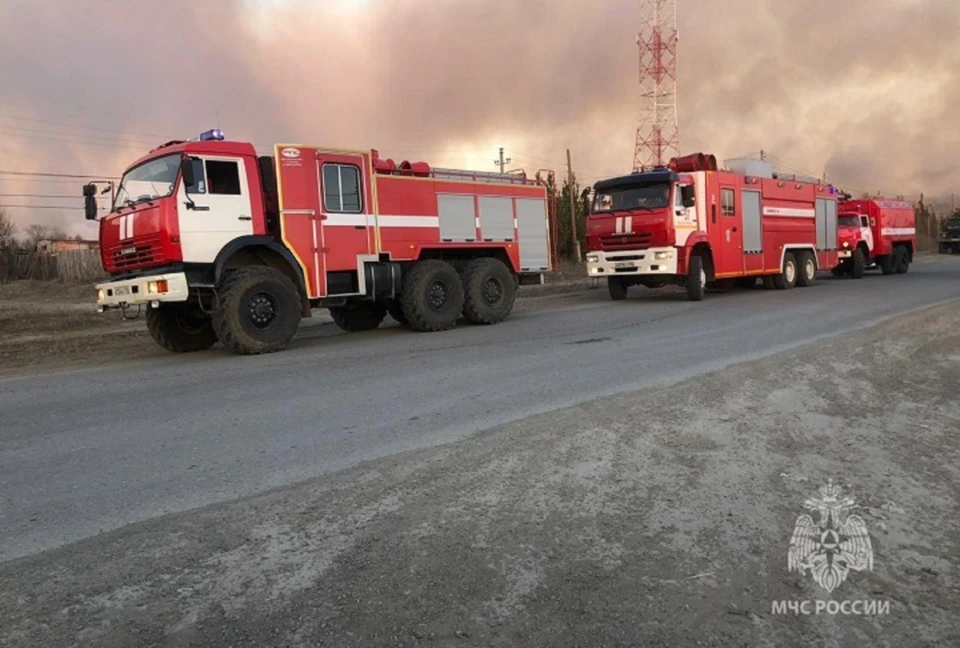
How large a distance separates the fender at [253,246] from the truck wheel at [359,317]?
2.92m

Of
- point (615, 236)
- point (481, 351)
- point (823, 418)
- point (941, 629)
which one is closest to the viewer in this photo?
point (941, 629)

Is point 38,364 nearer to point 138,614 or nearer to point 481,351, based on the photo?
point 481,351

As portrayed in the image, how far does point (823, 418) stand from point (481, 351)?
5057 mm

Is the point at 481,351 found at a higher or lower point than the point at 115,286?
lower

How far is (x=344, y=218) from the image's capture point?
1143 centimetres

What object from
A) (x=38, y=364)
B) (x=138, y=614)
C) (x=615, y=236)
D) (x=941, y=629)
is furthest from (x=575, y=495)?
(x=615, y=236)

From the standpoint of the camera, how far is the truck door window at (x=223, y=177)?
1005cm

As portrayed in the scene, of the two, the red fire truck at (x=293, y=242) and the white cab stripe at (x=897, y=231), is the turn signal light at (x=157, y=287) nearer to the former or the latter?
the red fire truck at (x=293, y=242)

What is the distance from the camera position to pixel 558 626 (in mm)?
2771

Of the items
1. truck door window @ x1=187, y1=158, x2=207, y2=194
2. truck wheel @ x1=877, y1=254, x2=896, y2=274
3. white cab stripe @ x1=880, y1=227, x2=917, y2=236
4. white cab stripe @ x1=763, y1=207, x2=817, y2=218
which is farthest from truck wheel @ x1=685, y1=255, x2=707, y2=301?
truck wheel @ x1=877, y1=254, x2=896, y2=274

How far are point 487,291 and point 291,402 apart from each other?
285 inches

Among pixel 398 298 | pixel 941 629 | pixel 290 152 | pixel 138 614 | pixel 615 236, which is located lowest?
pixel 941 629

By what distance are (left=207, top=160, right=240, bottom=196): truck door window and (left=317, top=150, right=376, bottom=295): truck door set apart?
4.45 ft

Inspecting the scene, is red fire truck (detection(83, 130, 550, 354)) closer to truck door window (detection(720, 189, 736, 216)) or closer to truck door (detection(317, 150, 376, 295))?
truck door (detection(317, 150, 376, 295))
